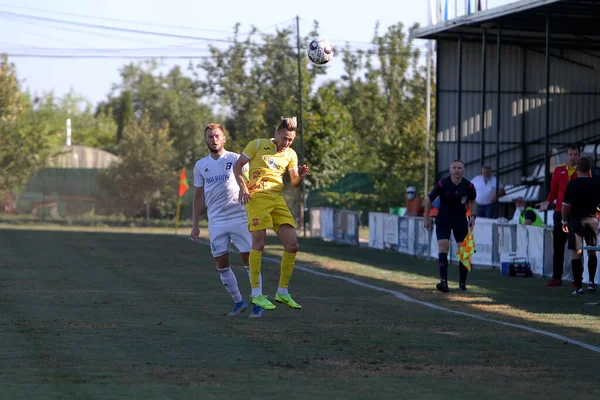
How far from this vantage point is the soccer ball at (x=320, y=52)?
20281mm

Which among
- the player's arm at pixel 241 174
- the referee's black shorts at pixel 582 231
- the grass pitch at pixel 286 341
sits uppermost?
the player's arm at pixel 241 174

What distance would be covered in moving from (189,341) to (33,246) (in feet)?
60.7

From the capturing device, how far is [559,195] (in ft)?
56.4

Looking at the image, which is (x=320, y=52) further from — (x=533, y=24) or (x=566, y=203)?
(x=533, y=24)

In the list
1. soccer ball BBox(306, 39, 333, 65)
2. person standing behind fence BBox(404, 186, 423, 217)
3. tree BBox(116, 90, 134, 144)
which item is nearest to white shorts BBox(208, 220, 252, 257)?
soccer ball BBox(306, 39, 333, 65)

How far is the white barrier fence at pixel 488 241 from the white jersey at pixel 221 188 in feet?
26.1

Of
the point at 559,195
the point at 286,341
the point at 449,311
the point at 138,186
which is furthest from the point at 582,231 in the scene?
the point at 138,186

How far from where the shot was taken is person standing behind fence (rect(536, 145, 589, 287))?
55.4 feet

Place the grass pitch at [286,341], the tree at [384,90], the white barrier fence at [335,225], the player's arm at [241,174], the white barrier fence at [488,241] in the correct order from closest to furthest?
the grass pitch at [286,341], the player's arm at [241,174], the white barrier fence at [488,241], the white barrier fence at [335,225], the tree at [384,90]

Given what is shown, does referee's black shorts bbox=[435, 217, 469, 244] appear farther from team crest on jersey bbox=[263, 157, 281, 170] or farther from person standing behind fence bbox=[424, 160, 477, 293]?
team crest on jersey bbox=[263, 157, 281, 170]

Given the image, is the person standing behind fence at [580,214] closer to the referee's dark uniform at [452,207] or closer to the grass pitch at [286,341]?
the grass pitch at [286,341]

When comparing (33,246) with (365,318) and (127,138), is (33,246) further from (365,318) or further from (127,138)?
(127,138)

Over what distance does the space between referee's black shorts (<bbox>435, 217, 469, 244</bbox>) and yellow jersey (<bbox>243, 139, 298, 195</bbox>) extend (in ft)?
16.4

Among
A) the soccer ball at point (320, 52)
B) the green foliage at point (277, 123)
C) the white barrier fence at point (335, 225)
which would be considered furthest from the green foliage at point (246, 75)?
the soccer ball at point (320, 52)
